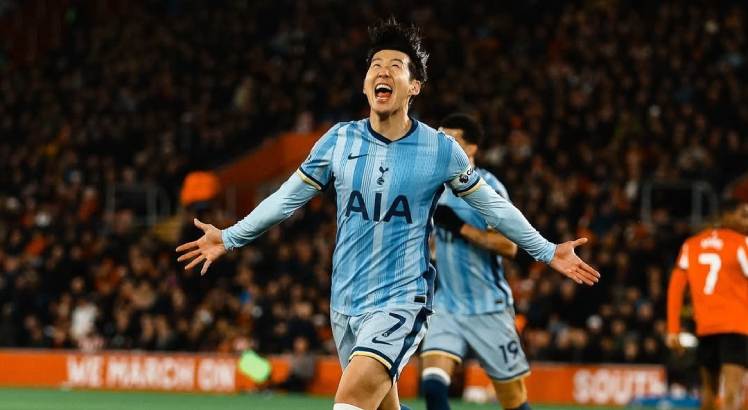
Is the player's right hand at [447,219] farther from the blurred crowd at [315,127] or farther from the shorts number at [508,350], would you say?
the blurred crowd at [315,127]

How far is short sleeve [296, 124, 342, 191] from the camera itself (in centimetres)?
690

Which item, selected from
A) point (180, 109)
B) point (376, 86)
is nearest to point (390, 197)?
point (376, 86)

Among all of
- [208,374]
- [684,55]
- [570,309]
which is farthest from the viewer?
[684,55]

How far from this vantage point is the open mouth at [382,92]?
682cm

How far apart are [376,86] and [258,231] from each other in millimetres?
934

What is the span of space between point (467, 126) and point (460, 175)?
2.84 meters

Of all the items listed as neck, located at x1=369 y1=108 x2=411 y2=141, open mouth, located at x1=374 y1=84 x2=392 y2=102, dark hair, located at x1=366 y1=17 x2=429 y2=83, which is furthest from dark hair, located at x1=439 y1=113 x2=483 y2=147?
open mouth, located at x1=374 y1=84 x2=392 y2=102

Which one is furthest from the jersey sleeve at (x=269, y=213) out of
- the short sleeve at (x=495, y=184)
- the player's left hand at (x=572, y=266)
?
the short sleeve at (x=495, y=184)

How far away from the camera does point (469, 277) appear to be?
962cm

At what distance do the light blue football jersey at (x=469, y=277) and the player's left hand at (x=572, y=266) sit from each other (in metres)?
2.71

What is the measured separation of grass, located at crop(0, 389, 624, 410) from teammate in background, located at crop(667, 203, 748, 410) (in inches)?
219

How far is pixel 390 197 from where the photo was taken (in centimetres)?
678

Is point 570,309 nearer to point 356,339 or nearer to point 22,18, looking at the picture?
point 356,339

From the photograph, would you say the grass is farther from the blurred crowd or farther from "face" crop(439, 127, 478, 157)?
"face" crop(439, 127, 478, 157)
